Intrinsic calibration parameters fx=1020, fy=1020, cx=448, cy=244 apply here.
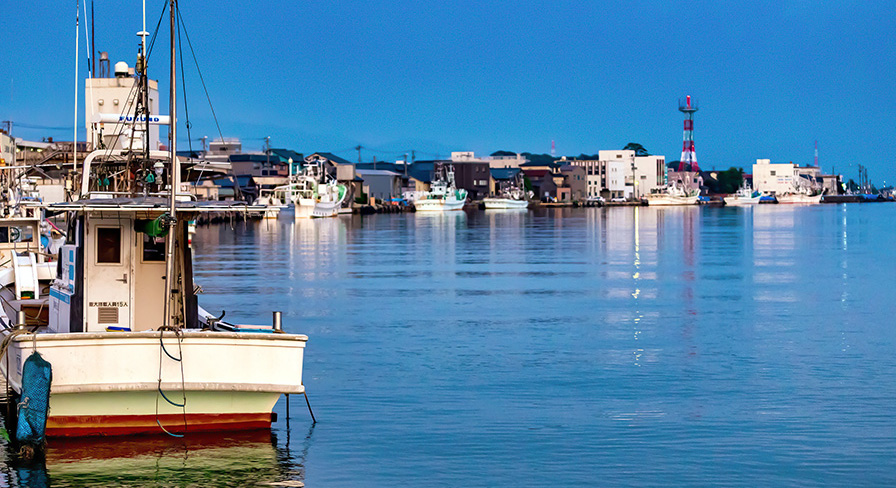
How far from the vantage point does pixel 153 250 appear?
1414 centimetres

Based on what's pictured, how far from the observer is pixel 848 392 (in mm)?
16734

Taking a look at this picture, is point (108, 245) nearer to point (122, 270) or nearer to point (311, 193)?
point (122, 270)

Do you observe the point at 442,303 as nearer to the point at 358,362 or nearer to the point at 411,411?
the point at 358,362

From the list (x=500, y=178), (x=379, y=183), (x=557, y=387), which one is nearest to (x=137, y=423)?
(x=557, y=387)

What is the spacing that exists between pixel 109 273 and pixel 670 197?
181 metres

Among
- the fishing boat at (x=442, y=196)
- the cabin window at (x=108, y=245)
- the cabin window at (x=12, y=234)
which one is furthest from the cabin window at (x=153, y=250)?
the fishing boat at (x=442, y=196)

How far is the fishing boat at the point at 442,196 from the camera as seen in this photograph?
141000 millimetres

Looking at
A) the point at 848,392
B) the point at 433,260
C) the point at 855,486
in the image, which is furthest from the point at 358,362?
the point at 433,260

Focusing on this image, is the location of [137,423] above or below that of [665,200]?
below

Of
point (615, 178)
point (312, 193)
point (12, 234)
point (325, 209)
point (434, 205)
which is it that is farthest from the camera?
point (615, 178)

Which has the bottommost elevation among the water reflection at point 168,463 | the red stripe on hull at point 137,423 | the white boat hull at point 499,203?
the water reflection at point 168,463

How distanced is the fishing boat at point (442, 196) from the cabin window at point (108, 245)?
12579 cm

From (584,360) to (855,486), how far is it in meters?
8.33

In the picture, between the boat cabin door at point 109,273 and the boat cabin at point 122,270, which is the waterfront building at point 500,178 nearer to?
the boat cabin at point 122,270
